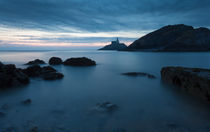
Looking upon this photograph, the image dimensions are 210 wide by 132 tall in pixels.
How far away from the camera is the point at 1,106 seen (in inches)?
210

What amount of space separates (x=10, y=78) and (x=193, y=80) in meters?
11.5

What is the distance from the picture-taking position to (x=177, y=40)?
317 feet

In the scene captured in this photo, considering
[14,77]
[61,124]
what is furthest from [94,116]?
[14,77]

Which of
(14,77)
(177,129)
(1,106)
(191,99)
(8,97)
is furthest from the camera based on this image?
(14,77)

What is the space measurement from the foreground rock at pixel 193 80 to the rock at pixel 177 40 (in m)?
92.5

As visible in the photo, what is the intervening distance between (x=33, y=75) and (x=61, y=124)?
9599 mm

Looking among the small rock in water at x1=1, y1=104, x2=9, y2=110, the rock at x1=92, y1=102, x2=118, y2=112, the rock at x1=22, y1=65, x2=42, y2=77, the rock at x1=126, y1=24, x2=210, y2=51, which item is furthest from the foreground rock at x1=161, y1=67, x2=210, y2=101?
the rock at x1=126, y1=24, x2=210, y2=51

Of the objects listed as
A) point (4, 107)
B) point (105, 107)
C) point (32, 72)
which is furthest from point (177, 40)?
point (4, 107)

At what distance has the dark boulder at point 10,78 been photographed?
8.13 m

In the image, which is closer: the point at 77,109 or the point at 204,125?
the point at 204,125

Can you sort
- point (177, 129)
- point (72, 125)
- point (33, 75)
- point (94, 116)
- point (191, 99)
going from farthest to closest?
point (33, 75)
point (191, 99)
point (94, 116)
point (72, 125)
point (177, 129)

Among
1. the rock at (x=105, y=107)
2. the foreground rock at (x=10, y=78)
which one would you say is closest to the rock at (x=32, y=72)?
the foreground rock at (x=10, y=78)

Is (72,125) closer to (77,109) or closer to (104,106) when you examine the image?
(77,109)

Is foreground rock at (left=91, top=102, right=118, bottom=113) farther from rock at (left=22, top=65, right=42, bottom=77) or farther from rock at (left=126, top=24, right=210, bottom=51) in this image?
rock at (left=126, top=24, right=210, bottom=51)
